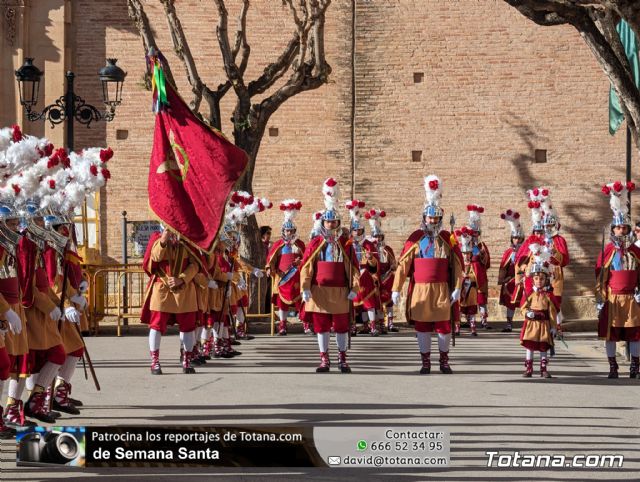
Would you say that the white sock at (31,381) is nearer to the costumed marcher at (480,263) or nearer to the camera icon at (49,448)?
the camera icon at (49,448)

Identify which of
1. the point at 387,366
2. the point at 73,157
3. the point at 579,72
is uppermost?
the point at 579,72

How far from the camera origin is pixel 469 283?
24.6 metres

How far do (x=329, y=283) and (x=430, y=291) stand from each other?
1.28 meters

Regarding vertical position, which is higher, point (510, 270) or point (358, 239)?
point (358, 239)

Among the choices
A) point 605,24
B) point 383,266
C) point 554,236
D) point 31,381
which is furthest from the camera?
point 383,266

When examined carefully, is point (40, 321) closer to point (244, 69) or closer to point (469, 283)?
point (244, 69)

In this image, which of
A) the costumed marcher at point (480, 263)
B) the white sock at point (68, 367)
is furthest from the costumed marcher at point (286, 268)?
the white sock at point (68, 367)

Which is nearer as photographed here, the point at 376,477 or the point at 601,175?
the point at 376,477

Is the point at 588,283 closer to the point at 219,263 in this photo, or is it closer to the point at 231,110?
the point at 231,110

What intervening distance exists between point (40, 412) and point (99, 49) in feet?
57.8

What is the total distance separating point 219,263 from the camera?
1884cm

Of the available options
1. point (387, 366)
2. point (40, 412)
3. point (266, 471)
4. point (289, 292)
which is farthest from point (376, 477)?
point (289, 292)

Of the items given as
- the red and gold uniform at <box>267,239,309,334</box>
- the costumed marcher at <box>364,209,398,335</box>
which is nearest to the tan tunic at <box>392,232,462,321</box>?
the red and gold uniform at <box>267,239,309,334</box>

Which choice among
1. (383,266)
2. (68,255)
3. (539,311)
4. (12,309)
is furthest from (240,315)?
(12,309)
